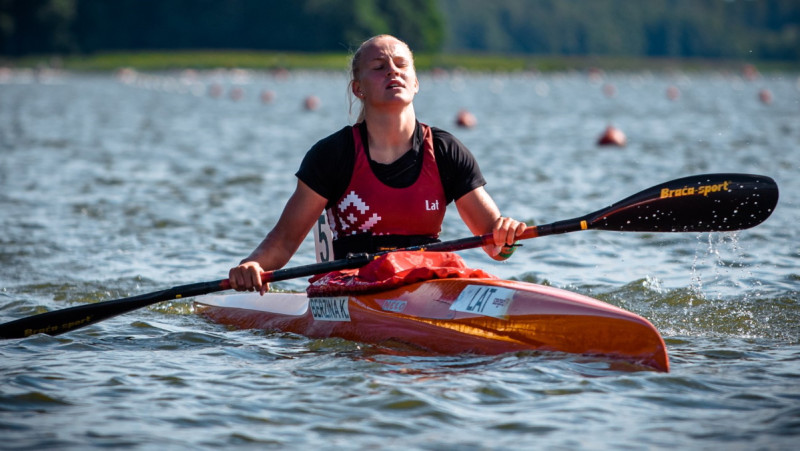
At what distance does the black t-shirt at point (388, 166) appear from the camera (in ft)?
19.7

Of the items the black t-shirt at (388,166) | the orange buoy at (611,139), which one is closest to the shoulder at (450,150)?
the black t-shirt at (388,166)

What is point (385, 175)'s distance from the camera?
237 inches

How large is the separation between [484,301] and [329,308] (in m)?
1.10

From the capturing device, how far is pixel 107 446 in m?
4.37

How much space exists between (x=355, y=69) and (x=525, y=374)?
2.12m

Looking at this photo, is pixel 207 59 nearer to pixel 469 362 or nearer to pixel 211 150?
pixel 211 150

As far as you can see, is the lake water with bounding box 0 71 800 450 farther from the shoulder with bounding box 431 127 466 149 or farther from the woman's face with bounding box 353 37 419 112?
the shoulder with bounding box 431 127 466 149

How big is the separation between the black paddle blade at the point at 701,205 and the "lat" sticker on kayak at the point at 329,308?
1473 millimetres

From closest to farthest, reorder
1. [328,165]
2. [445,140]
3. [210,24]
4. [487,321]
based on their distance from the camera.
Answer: [487,321] < [328,165] < [445,140] < [210,24]

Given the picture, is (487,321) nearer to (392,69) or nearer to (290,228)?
(290,228)

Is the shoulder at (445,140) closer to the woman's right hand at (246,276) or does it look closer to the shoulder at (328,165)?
the shoulder at (328,165)

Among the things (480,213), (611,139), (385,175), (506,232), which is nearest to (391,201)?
(385,175)

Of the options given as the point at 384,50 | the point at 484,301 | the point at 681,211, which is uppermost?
the point at 384,50

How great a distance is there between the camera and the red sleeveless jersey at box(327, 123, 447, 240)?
19.8 feet
